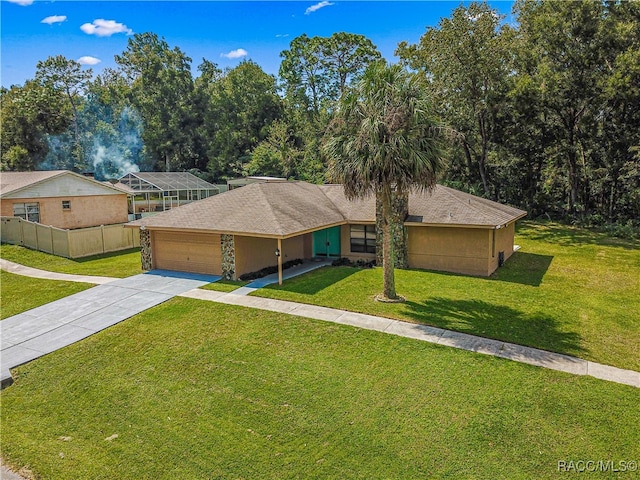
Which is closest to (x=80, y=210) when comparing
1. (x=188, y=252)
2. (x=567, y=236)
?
(x=188, y=252)

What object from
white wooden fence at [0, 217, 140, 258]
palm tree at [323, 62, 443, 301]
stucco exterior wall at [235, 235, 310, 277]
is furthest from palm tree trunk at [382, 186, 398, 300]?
white wooden fence at [0, 217, 140, 258]

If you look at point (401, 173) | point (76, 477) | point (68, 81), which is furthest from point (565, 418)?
point (68, 81)

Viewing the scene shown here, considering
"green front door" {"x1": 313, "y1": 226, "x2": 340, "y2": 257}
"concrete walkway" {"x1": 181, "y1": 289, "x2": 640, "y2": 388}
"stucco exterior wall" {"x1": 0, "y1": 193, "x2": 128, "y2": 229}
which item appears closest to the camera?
"concrete walkway" {"x1": 181, "y1": 289, "x2": 640, "y2": 388}

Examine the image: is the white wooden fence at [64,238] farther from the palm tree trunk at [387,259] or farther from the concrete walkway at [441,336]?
the palm tree trunk at [387,259]

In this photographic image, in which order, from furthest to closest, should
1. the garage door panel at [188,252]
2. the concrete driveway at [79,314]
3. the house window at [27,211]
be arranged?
the house window at [27,211] → the garage door panel at [188,252] → the concrete driveway at [79,314]

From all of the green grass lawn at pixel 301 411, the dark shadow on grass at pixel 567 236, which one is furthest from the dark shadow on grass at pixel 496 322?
the dark shadow on grass at pixel 567 236

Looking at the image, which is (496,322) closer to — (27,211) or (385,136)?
(385,136)

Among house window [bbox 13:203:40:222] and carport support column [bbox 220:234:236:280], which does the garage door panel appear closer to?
carport support column [bbox 220:234:236:280]
